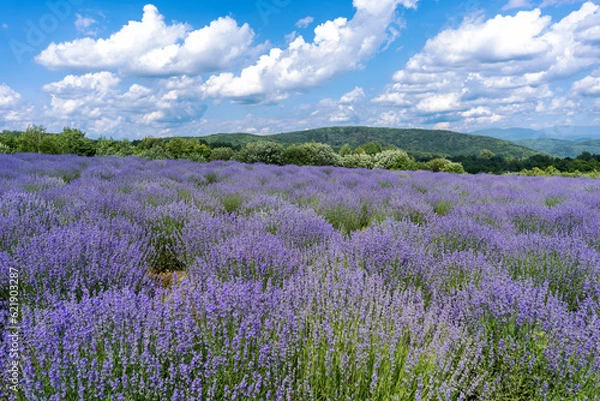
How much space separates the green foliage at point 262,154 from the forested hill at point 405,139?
5314 centimetres

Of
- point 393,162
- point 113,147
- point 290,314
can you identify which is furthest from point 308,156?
point 290,314

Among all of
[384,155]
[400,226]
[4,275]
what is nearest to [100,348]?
[4,275]

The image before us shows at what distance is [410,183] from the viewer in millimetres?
8328

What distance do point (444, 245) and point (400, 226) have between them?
1.52 feet

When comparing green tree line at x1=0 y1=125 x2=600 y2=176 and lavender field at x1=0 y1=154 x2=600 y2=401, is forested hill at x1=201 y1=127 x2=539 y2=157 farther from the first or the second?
lavender field at x1=0 y1=154 x2=600 y2=401

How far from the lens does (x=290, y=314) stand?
5.78 ft

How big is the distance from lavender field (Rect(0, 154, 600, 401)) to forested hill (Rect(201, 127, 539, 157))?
252 feet

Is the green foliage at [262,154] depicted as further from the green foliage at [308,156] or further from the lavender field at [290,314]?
the lavender field at [290,314]

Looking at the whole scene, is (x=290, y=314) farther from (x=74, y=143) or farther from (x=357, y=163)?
(x=74, y=143)

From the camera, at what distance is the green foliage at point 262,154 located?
25.3 meters

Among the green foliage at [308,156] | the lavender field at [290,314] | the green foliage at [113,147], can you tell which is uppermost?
the green foliage at [113,147]

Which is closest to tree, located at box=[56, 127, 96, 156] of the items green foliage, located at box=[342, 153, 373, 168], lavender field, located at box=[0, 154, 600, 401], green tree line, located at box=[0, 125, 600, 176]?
green tree line, located at box=[0, 125, 600, 176]

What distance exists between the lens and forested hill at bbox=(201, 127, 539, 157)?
288ft

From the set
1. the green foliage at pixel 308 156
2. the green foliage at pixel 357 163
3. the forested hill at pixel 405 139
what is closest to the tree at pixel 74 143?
the green foliage at pixel 308 156
